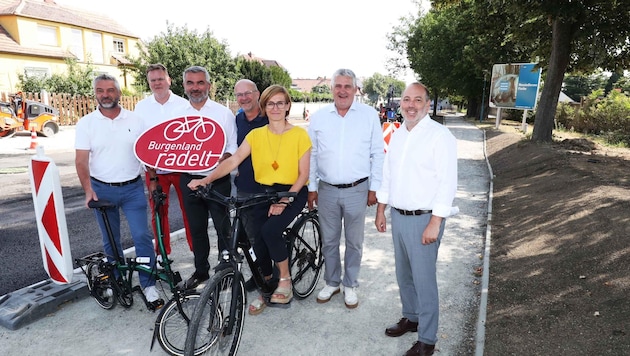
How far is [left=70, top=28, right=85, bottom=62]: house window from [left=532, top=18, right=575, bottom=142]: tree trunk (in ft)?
111

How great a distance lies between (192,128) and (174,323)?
5.90ft

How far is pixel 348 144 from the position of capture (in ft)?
12.3

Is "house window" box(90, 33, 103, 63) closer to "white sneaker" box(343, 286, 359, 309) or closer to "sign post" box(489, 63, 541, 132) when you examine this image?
"sign post" box(489, 63, 541, 132)

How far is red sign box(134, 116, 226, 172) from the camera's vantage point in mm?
3756

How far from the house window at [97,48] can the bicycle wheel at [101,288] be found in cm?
3727

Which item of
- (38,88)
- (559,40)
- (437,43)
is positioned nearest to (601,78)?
(437,43)

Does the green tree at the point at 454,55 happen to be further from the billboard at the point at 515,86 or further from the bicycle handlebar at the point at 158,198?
the bicycle handlebar at the point at 158,198

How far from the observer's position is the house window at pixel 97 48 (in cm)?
→ 3497

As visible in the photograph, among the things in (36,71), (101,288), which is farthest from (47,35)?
(101,288)

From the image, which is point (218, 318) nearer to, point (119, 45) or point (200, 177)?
point (200, 177)

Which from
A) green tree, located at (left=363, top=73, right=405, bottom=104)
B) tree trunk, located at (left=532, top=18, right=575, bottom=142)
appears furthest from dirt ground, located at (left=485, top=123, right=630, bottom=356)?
green tree, located at (left=363, top=73, right=405, bottom=104)

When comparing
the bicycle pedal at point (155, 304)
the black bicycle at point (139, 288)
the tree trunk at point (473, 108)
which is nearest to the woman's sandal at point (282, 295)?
the black bicycle at point (139, 288)

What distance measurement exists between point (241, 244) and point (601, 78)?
98.8 m

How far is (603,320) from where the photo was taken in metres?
3.44
